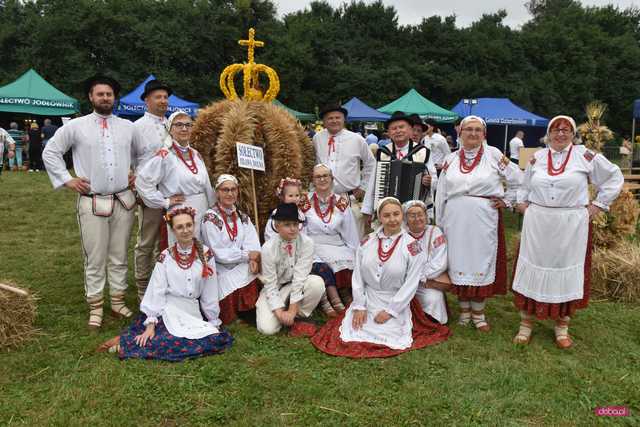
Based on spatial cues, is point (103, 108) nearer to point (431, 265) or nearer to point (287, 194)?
point (287, 194)

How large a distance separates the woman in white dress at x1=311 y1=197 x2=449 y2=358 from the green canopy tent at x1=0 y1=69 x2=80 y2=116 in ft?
52.8

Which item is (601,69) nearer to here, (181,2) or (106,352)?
(181,2)

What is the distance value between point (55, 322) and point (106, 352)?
95cm

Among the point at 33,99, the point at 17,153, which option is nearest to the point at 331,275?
the point at 17,153

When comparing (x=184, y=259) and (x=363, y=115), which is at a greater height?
(x=363, y=115)

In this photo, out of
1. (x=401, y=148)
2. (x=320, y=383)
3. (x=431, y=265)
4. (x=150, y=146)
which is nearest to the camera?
(x=320, y=383)

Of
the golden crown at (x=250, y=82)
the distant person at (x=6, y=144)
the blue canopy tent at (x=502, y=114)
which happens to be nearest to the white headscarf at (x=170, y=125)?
the golden crown at (x=250, y=82)

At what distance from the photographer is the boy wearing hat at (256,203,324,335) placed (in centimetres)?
435

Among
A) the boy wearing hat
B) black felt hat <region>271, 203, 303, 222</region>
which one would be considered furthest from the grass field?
black felt hat <region>271, 203, 303, 222</region>

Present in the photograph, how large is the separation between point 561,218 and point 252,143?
274 cm

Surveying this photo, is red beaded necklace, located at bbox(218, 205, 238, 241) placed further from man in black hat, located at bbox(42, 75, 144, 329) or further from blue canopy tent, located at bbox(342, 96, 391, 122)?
blue canopy tent, located at bbox(342, 96, 391, 122)

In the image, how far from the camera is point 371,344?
3979 mm

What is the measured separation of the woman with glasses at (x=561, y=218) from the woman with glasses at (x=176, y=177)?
271 cm

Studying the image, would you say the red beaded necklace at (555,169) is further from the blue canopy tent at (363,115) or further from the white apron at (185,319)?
the blue canopy tent at (363,115)
